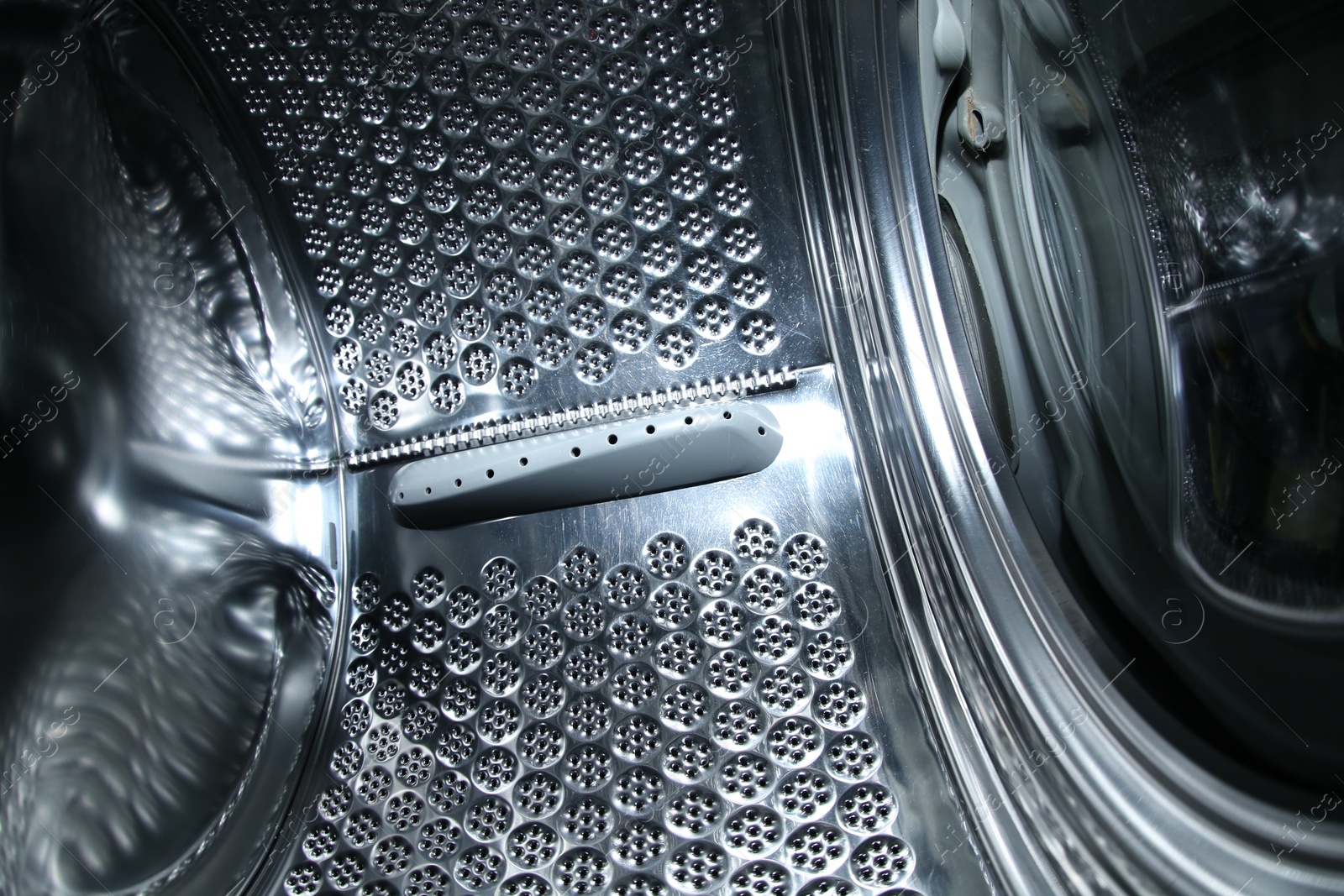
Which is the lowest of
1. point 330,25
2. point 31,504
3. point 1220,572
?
point 1220,572

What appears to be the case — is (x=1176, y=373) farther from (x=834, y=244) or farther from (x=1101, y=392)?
(x=834, y=244)

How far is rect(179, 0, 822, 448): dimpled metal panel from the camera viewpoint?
2.88 feet

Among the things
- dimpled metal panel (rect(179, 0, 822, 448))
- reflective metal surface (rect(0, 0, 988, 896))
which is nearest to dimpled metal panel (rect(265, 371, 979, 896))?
reflective metal surface (rect(0, 0, 988, 896))

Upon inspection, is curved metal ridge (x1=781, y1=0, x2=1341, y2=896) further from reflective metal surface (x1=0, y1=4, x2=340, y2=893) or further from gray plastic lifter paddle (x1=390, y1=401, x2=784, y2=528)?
reflective metal surface (x1=0, y1=4, x2=340, y2=893)

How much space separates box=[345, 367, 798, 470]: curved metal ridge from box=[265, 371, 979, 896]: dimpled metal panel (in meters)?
0.04

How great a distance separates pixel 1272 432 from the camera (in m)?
0.53

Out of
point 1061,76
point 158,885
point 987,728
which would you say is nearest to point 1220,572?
point 987,728

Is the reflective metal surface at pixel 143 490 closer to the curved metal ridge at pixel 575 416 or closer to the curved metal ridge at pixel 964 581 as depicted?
the curved metal ridge at pixel 575 416

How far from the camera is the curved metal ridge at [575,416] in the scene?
0.93m

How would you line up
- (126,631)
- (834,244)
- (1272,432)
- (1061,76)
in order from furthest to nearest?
1. (834,244)
2. (126,631)
3. (1061,76)
4. (1272,432)

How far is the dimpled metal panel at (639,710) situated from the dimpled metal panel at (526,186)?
14cm

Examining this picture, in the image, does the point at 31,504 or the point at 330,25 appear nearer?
the point at 31,504

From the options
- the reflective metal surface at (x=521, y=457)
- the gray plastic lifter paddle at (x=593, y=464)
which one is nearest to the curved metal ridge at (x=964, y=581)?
the reflective metal surface at (x=521, y=457)

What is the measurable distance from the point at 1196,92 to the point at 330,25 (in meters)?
0.80
